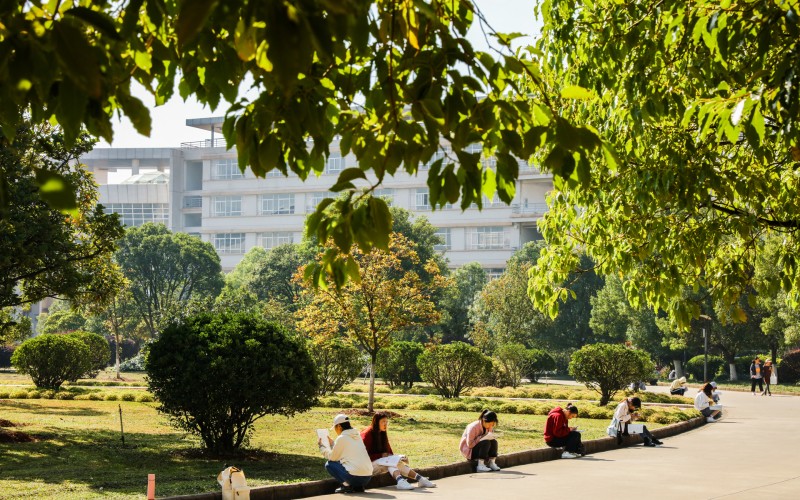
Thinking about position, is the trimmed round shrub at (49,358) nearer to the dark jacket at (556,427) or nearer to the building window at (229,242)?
the dark jacket at (556,427)

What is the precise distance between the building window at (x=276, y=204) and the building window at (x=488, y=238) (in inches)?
741

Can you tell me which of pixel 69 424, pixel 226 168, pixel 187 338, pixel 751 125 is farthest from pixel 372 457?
pixel 226 168

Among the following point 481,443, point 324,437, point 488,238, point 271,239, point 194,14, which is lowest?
point 481,443

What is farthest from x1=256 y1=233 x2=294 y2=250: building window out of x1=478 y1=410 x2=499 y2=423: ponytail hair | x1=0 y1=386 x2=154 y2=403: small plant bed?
x1=478 y1=410 x2=499 y2=423: ponytail hair

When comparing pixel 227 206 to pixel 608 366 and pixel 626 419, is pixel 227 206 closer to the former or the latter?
pixel 608 366

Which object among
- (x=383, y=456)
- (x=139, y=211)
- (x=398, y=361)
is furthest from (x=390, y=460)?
(x=139, y=211)

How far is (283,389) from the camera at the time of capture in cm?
1484

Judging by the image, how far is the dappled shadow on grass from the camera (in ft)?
40.2

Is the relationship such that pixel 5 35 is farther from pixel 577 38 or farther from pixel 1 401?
pixel 1 401

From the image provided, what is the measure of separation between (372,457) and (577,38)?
607 centimetres

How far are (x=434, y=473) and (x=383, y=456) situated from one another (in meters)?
1.01

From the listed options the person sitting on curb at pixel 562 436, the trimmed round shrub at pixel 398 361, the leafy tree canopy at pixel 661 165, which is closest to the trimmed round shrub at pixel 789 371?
the trimmed round shrub at pixel 398 361

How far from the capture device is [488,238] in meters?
94.1

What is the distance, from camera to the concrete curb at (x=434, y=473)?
37.1ft
